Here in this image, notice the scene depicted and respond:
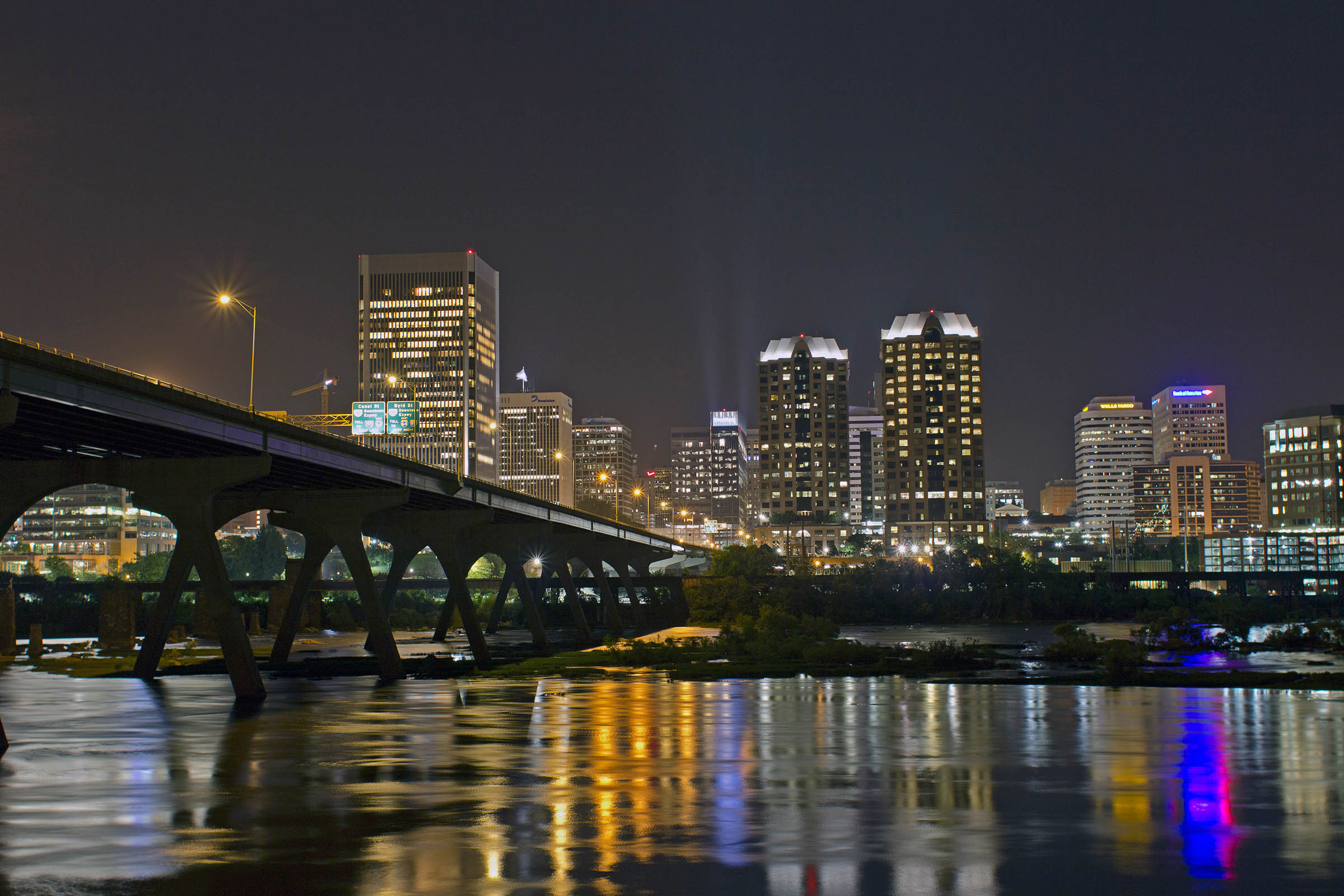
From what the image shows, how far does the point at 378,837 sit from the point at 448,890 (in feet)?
13.0

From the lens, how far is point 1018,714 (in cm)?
3988

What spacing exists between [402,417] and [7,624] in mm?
28905

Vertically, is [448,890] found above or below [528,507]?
below

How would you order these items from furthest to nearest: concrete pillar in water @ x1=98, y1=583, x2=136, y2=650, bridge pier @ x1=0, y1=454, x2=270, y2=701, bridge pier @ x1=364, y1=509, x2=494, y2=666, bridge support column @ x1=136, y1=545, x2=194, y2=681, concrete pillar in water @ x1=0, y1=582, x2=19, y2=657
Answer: concrete pillar in water @ x1=98, y1=583, x2=136, y2=650 < concrete pillar in water @ x1=0, y1=582, x2=19, y2=657 < bridge pier @ x1=364, y1=509, x2=494, y2=666 < bridge support column @ x1=136, y1=545, x2=194, y2=681 < bridge pier @ x1=0, y1=454, x2=270, y2=701

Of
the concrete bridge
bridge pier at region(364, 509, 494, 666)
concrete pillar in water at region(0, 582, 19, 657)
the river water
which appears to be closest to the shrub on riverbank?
bridge pier at region(364, 509, 494, 666)

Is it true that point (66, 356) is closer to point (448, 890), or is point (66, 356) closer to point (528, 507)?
point (448, 890)

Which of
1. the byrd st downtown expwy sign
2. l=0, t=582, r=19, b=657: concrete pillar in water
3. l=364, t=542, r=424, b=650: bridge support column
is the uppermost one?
the byrd st downtown expwy sign

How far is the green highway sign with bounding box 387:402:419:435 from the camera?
8869 cm

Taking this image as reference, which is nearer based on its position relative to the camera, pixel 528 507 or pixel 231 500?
pixel 231 500

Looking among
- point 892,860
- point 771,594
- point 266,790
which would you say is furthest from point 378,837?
point 771,594

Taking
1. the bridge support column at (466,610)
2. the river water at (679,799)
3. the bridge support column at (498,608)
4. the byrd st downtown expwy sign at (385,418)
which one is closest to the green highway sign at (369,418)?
the byrd st downtown expwy sign at (385,418)

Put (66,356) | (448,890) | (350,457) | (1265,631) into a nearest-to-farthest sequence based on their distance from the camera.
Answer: (448,890) < (66,356) < (350,457) < (1265,631)

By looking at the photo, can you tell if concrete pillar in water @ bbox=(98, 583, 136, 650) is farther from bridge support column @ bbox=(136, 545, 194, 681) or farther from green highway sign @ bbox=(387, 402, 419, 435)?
bridge support column @ bbox=(136, 545, 194, 681)

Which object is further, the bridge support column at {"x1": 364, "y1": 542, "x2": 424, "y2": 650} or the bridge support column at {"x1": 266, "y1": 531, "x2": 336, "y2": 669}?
the bridge support column at {"x1": 364, "y1": 542, "x2": 424, "y2": 650}
